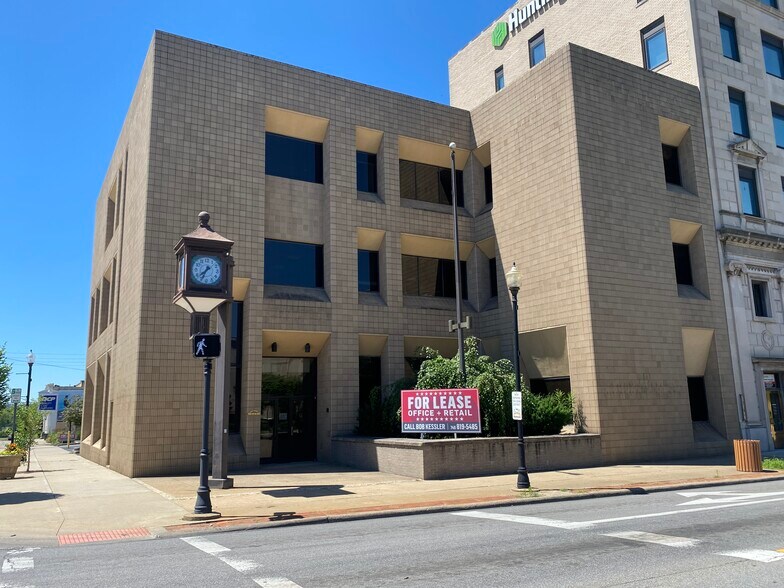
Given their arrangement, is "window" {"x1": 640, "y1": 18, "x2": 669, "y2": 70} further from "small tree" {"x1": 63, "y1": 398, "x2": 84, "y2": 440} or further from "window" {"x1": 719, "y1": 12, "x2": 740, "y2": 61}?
"small tree" {"x1": 63, "y1": 398, "x2": 84, "y2": 440}

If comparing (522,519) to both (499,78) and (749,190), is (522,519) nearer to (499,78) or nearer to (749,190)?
(749,190)

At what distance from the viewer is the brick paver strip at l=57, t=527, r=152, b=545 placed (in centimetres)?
980

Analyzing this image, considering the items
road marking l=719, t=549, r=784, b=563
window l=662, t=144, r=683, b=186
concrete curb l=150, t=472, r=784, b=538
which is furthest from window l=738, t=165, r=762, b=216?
road marking l=719, t=549, r=784, b=563

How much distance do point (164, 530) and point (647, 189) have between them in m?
20.9

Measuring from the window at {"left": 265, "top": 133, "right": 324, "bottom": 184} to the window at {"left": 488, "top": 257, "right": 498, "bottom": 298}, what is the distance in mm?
8123

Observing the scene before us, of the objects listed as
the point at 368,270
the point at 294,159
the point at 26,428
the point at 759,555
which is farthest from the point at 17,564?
the point at 26,428

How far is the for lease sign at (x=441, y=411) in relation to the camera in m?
18.2

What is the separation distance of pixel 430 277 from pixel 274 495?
14.2 meters

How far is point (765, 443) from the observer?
24.7 m

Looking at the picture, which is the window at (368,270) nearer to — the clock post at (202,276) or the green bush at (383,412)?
the green bush at (383,412)

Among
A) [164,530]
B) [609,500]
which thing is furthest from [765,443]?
[164,530]

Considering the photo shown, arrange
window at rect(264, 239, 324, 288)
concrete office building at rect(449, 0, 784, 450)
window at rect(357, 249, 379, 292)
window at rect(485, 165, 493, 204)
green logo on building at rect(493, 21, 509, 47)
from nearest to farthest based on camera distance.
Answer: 1. window at rect(264, 239, 324, 288)
2. window at rect(357, 249, 379, 292)
3. concrete office building at rect(449, 0, 784, 450)
4. window at rect(485, 165, 493, 204)
5. green logo on building at rect(493, 21, 509, 47)

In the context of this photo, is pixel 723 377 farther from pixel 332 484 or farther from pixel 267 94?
pixel 267 94

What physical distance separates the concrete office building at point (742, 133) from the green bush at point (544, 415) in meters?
8.22
